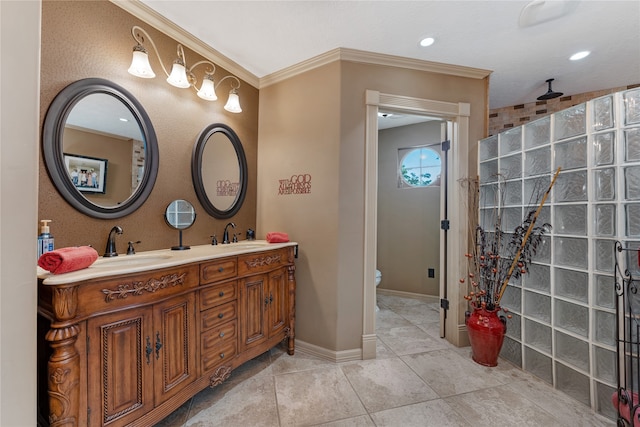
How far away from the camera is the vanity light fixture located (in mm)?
1520

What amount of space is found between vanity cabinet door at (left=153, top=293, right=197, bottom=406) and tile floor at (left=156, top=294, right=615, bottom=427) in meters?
0.33

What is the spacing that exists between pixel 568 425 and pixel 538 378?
47 centimetres

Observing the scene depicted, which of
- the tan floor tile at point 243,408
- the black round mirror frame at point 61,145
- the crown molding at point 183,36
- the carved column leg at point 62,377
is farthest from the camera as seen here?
the crown molding at point 183,36

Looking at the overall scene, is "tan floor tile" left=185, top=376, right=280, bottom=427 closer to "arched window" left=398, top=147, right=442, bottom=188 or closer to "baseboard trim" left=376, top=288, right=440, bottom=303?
"baseboard trim" left=376, top=288, right=440, bottom=303

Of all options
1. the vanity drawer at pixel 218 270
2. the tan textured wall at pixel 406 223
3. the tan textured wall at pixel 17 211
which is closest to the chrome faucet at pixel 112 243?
the vanity drawer at pixel 218 270

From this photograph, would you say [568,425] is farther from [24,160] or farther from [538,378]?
[24,160]

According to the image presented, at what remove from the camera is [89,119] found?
1450 millimetres

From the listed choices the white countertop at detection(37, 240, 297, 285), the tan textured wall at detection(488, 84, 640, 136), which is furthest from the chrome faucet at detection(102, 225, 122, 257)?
the tan textured wall at detection(488, 84, 640, 136)

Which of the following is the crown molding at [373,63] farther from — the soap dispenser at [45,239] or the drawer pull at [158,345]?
the drawer pull at [158,345]

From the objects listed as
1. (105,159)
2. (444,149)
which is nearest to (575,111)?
(444,149)

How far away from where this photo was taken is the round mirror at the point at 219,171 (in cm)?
202

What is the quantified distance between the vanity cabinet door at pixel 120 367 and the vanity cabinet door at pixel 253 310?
0.59 m

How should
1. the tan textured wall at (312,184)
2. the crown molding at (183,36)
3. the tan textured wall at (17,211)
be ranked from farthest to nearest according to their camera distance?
1. the tan textured wall at (312,184)
2. the crown molding at (183,36)
3. the tan textured wall at (17,211)

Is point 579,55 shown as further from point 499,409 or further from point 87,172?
point 87,172
